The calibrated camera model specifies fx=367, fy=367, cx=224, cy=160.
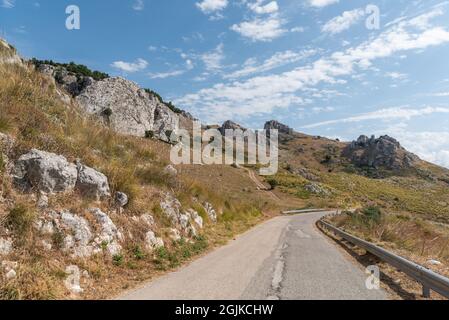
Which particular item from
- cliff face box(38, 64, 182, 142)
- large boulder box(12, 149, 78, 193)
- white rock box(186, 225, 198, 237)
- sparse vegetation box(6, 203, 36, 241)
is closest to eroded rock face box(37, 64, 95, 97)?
cliff face box(38, 64, 182, 142)

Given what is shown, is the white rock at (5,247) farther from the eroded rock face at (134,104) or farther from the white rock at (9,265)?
the eroded rock face at (134,104)

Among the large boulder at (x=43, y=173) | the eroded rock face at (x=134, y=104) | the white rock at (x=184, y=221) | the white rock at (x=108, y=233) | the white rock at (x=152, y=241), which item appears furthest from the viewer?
the eroded rock face at (x=134, y=104)

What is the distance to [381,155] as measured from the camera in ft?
570

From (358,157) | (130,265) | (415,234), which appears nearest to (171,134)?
(415,234)

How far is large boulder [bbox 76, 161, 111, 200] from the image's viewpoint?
32.8ft

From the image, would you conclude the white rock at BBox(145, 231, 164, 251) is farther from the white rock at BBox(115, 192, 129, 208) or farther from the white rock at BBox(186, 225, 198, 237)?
the white rock at BBox(186, 225, 198, 237)

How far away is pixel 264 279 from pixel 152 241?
413cm

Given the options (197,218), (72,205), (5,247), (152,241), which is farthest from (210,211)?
(5,247)

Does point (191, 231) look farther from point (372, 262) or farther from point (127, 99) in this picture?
point (127, 99)

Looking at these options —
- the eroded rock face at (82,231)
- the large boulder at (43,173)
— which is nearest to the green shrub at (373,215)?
the eroded rock face at (82,231)

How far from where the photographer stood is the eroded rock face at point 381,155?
168125 millimetres

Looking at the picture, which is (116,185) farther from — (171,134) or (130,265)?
(171,134)

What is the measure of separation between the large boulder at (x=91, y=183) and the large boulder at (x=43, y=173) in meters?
0.45
